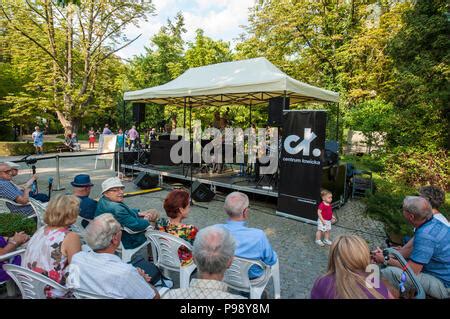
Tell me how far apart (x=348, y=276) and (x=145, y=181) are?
7.79m

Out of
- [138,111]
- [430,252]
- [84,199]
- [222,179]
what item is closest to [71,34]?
[138,111]

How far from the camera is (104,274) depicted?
1.81 meters

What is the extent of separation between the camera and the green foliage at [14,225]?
314 cm

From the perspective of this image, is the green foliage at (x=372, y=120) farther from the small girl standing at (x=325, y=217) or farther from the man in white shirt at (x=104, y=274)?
the man in white shirt at (x=104, y=274)

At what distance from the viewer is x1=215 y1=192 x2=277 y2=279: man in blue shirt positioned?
2.46 metres

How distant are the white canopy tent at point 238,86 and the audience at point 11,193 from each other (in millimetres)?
4393

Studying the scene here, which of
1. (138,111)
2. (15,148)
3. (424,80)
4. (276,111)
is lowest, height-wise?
(15,148)

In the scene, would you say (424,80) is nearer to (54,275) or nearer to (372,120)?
(372,120)

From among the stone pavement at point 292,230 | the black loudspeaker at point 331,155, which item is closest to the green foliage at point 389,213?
the stone pavement at point 292,230

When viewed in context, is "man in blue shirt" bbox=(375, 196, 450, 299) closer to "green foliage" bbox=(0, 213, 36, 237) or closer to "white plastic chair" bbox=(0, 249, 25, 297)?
"white plastic chair" bbox=(0, 249, 25, 297)

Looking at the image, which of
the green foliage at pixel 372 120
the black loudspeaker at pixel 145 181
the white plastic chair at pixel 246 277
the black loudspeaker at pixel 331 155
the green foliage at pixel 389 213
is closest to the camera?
the white plastic chair at pixel 246 277
